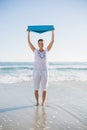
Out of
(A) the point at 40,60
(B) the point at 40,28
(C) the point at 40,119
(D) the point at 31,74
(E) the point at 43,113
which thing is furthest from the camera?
(D) the point at 31,74

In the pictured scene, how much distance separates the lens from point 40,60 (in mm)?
7156

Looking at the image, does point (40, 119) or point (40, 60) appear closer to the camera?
point (40, 119)

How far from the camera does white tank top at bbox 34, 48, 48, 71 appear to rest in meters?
7.16

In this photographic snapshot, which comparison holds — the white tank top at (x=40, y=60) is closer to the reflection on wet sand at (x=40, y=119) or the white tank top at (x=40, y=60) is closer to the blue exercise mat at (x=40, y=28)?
the blue exercise mat at (x=40, y=28)

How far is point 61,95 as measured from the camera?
9070 mm

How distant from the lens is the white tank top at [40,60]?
716cm

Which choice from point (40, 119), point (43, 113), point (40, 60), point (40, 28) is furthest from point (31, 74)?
point (40, 119)

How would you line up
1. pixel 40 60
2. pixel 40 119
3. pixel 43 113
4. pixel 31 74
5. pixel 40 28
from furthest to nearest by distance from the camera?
pixel 31 74
pixel 40 28
pixel 40 60
pixel 43 113
pixel 40 119

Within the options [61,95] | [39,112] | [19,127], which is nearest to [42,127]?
[19,127]

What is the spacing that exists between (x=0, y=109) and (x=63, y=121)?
74.2 inches

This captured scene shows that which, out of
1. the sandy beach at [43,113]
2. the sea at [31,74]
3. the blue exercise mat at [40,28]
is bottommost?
the sea at [31,74]

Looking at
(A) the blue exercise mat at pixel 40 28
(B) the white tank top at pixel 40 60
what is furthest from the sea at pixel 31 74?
(B) the white tank top at pixel 40 60

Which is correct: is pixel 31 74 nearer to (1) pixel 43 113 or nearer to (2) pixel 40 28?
(2) pixel 40 28

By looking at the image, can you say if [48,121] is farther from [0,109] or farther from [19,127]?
[0,109]
